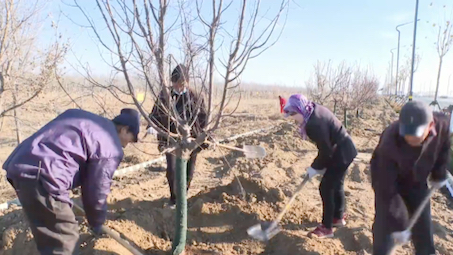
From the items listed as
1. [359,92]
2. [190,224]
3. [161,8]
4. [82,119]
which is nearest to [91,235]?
[190,224]

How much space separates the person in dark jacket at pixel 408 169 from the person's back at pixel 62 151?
1836 mm

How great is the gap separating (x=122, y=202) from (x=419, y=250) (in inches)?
127

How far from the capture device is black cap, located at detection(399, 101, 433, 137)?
231 cm

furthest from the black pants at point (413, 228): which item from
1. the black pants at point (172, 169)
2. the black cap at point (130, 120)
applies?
the black pants at point (172, 169)

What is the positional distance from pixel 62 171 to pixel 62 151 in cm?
12

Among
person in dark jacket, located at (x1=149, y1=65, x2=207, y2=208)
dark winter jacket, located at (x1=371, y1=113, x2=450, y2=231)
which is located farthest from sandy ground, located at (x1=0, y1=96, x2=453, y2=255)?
dark winter jacket, located at (x1=371, y1=113, x2=450, y2=231)

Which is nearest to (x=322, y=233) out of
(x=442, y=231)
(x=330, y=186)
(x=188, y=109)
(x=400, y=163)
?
(x=330, y=186)

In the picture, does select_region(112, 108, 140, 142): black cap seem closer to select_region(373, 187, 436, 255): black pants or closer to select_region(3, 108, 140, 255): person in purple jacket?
select_region(3, 108, 140, 255): person in purple jacket

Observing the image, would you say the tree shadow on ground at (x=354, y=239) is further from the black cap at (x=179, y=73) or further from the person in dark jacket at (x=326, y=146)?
the black cap at (x=179, y=73)

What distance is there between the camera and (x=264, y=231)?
142 inches

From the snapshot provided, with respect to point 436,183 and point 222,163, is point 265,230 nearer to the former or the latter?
point 436,183

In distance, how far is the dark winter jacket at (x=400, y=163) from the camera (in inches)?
99.5

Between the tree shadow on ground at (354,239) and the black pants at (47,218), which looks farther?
the tree shadow on ground at (354,239)

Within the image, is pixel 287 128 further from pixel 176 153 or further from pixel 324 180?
pixel 176 153
